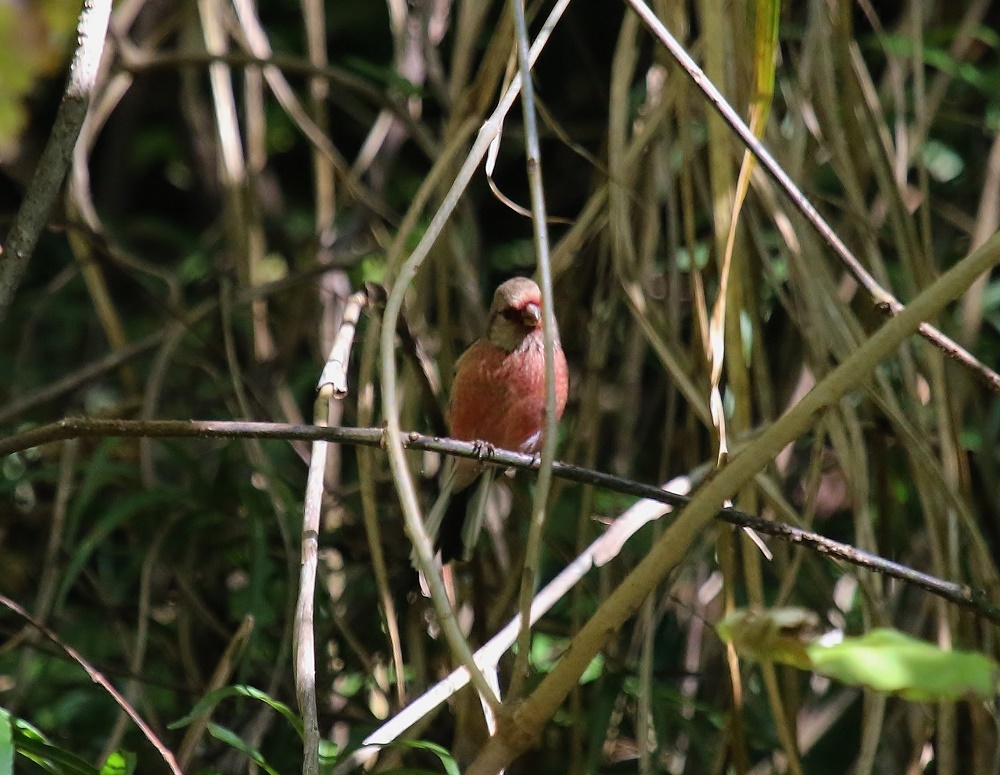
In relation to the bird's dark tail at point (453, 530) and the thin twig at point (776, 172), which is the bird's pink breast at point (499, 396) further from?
the thin twig at point (776, 172)

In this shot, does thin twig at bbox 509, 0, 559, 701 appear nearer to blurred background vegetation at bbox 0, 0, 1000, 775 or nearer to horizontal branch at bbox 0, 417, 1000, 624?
horizontal branch at bbox 0, 417, 1000, 624

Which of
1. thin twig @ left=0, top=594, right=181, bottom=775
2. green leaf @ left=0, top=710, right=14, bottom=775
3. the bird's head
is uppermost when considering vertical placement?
the bird's head

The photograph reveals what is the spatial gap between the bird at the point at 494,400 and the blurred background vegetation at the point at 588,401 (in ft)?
0.29

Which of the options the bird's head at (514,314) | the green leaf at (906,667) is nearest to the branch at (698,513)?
the green leaf at (906,667)

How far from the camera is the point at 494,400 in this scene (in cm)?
319

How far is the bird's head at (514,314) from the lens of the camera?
3021 mm

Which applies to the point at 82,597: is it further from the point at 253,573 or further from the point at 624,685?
the point at 624,685

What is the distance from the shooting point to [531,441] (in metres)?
3.40

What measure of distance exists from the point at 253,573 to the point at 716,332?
Answer: 3.72 ft

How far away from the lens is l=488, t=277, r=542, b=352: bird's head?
3.02 meters

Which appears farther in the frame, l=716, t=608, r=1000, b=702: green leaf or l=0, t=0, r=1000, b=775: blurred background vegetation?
l=0, t=0, r=1000, b=775: blurred background vegetation

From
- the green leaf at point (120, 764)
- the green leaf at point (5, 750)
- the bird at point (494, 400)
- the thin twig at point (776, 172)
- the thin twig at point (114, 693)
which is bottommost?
the green leaf at point (120, 764)

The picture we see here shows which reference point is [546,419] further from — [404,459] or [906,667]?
[906,667]

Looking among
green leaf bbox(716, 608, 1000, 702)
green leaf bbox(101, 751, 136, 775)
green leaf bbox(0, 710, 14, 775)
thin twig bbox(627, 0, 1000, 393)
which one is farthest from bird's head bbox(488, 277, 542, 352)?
green leaf bbox(716, 608, 1000, 702)
